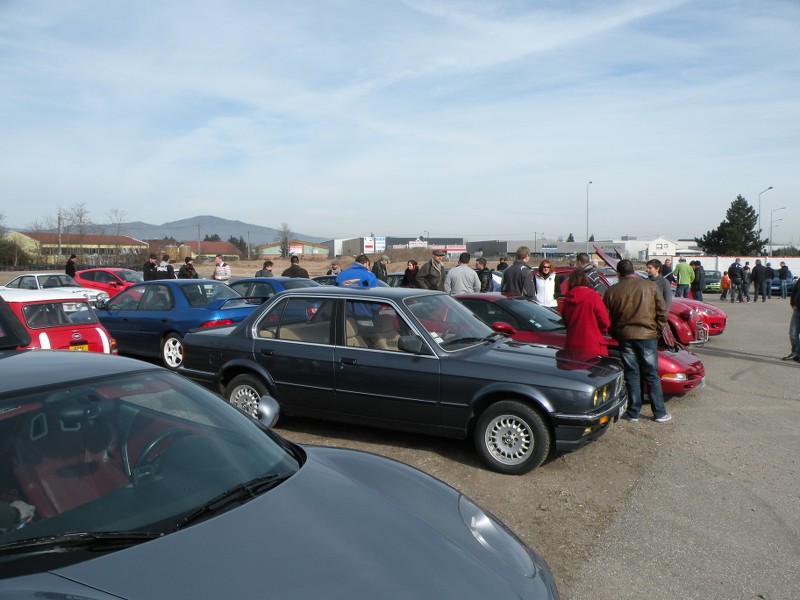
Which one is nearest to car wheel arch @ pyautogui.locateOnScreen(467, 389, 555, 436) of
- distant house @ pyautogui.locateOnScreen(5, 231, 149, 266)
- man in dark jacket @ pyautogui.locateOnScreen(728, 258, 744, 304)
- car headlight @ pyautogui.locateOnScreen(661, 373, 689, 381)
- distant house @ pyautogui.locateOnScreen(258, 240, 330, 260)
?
car headlight @ pyautogui.locateOnScreen(661, 373, 689, 381)

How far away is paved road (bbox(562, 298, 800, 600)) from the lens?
11.6 feet

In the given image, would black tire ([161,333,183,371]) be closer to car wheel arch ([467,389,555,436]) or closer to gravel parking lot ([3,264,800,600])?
gravel parking lot ([3,264,800,600])

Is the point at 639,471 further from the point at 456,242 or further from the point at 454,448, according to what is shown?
the point at 456,242

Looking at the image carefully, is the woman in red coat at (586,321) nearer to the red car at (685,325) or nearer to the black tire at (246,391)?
the black tire at (246,391)

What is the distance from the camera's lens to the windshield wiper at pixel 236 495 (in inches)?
92.0

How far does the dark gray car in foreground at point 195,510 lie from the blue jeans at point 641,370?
4.44m

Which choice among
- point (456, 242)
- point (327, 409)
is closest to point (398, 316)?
point (327, 409)

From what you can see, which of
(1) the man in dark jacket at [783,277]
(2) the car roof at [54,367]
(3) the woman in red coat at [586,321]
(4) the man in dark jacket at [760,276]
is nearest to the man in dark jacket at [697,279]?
(4) the man in dark jacket at [760,276]

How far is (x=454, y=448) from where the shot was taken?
586 centimetres

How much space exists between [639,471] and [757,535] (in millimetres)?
1281

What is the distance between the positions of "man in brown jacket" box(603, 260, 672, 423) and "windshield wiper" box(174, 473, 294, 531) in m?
5.03

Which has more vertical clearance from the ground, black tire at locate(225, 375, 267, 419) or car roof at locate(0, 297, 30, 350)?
car roof at locate(0, 297, 30, 350)

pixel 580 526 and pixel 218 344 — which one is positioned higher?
pixel 218 344

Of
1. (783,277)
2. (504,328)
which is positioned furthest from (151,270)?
(783,277)
